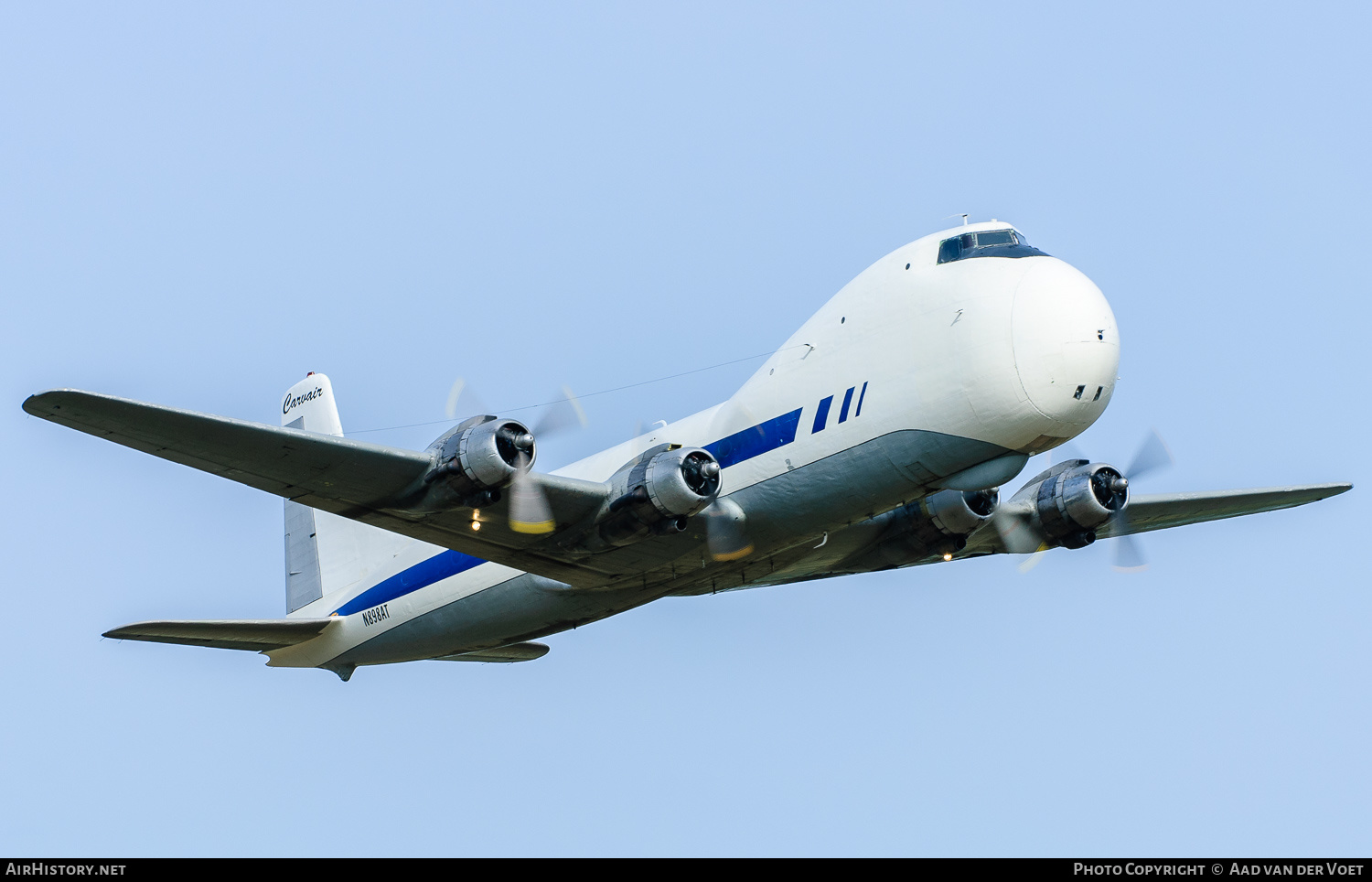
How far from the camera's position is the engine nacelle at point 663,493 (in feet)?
74.0

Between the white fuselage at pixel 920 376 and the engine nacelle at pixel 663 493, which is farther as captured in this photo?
the engine nacelle at pixel 663 493

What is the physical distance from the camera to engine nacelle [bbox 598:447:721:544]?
74.0 ft

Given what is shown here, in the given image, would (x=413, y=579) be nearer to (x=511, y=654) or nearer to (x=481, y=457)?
(x=511, y=654)

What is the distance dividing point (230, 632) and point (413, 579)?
13.0 feet

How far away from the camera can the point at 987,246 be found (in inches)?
889

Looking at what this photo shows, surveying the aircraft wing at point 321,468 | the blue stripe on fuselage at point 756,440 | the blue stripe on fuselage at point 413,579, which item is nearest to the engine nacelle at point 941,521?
the blue stripe on fuselage at point 756,440

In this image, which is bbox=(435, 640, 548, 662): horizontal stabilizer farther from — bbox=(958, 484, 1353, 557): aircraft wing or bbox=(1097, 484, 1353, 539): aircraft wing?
bbox=(1097, 484, 1353, 539): aircraft wing

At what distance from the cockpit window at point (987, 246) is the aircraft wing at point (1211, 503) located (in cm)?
997

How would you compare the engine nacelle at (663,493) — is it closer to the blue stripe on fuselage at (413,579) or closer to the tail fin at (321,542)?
the blue stripe on fuselage at (413,579)

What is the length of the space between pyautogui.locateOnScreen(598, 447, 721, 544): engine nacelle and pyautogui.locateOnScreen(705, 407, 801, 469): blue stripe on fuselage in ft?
3.21

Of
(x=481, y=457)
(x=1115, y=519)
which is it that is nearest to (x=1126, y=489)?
(x=1115, y=519)
